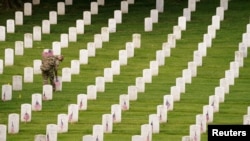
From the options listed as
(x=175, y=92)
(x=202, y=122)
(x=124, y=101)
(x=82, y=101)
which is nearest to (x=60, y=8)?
(x=175, y=92)

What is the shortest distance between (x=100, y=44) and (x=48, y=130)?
1257 cm

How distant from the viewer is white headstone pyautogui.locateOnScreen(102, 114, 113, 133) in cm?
3653

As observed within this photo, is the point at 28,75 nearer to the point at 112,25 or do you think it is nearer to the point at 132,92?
the point at 132,92

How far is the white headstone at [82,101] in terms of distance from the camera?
128ft

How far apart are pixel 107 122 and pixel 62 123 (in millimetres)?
994

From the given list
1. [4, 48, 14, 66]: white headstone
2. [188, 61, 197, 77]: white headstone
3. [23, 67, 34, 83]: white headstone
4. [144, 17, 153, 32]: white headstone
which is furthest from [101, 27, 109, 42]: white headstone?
[23, 67, 34, 83]: white headstone

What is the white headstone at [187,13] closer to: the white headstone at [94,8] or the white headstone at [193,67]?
the white headstone at [94,8]

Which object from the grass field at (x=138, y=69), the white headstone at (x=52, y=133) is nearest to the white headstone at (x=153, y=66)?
the grass field at (x=138, y=69)

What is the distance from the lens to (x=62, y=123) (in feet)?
120

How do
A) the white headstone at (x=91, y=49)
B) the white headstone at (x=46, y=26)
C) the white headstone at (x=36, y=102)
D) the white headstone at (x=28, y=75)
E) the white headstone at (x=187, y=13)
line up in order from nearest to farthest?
1. the white headstone at (x=36, y=102)
2. the white headstone at (x=28, y=75)
3. the white headstone at (x=91, y=49)
4. the white headstone at (x=46, y=26)
5. the white headstone at (x=187, y=13)

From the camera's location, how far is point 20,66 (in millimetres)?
45000

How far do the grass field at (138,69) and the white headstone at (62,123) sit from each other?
0.70 feet

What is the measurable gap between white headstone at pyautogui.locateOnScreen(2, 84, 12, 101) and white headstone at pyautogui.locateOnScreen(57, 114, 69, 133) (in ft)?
13.1

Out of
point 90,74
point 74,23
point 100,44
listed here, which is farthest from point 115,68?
point 74,23
